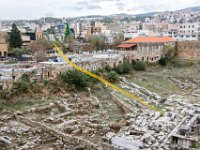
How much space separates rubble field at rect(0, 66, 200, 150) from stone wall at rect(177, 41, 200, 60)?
53.0ft

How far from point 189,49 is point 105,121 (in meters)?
27.2

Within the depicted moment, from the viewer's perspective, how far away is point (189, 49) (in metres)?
41.9

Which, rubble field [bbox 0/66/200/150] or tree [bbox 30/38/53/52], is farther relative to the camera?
tree [bbox 30/38/53/52]

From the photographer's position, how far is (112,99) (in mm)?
23203

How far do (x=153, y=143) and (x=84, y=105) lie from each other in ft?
25.7

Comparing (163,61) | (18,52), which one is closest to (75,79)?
(18,52)

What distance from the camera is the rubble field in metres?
14.1

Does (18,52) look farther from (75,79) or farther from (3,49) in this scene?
(75,79)

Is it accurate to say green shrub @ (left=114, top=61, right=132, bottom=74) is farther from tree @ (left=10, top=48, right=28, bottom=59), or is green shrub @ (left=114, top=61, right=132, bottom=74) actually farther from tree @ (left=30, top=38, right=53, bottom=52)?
tree @ (left=10, top=48, right=28, bottom=59)

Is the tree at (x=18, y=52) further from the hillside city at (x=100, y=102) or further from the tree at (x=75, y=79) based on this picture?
the tree at (x=75, y=79)

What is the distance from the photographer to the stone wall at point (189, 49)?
41406mm

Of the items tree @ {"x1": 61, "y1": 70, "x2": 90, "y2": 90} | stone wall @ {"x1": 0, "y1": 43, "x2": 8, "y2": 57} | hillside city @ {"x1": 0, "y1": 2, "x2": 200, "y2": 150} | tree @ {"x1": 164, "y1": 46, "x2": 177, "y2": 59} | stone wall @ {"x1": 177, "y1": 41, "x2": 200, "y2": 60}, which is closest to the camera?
hillside city @ {"x1": 0, "y1": 2, "x2": 200, "y2": 150}

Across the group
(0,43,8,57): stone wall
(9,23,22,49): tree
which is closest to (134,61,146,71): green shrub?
(9,23,22,49): tree

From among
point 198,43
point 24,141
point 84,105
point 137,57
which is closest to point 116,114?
point 84,105
